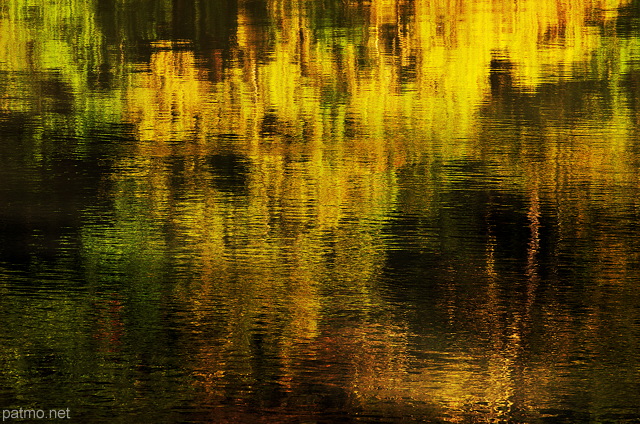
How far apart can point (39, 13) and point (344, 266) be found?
2382 cm

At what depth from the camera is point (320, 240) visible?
1079 centimetres

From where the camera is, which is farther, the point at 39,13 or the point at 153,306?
the point at 39,13

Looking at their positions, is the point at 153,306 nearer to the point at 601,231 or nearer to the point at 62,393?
the point at 62,393

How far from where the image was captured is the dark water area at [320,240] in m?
7.50

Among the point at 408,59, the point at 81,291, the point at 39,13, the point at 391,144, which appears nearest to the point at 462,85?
the point at 408,59

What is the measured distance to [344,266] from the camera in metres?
10.0

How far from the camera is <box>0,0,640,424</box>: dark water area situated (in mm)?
7504

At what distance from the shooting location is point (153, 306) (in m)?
9.05

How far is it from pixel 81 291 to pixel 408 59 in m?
14.2

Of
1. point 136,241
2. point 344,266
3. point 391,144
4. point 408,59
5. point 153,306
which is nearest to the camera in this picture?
point 153,306

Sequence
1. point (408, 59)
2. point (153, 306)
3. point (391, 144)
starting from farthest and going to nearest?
point (408, 59)
point (391, 144)
point (153, 306)

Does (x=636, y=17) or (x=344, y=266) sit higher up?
(x=636, y=17)

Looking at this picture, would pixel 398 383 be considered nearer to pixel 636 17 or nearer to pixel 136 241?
pixel 136 241

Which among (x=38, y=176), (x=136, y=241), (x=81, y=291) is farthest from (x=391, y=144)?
(x=81, y=291)
